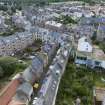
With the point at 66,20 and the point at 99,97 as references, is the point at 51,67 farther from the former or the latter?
the point at 66,20

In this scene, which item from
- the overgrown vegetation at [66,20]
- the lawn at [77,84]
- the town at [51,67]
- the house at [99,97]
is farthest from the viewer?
the overgrown vegetation at [66,20]

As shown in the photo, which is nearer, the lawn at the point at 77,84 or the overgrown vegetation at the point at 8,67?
the lawn at the point at 77,84

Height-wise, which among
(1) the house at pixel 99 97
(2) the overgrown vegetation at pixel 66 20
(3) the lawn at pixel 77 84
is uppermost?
(2) the overgrown vegetation at pixel 66 20

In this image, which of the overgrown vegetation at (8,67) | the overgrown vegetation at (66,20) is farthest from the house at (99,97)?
the overgrown vegetation at (66,20)

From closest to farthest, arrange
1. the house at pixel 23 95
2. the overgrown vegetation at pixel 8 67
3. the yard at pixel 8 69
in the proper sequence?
the house at pixel 23 95
the yard at pixel 8 69
the overgrown vegetation at pixel 8 67

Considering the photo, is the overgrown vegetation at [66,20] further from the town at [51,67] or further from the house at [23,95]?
the house at [23,95]

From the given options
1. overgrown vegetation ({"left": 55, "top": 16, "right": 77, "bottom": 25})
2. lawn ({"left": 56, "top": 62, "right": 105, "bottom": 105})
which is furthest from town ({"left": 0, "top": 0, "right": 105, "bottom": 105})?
overgrown vegetation ({"left": 55, "top": 16, "right": 77, "bottom": 25})

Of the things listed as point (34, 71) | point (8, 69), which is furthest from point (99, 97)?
point (8, 69)

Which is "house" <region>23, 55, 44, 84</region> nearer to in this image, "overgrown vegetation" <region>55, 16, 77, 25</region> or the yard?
the yard

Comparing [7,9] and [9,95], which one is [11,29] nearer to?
[7,9]
